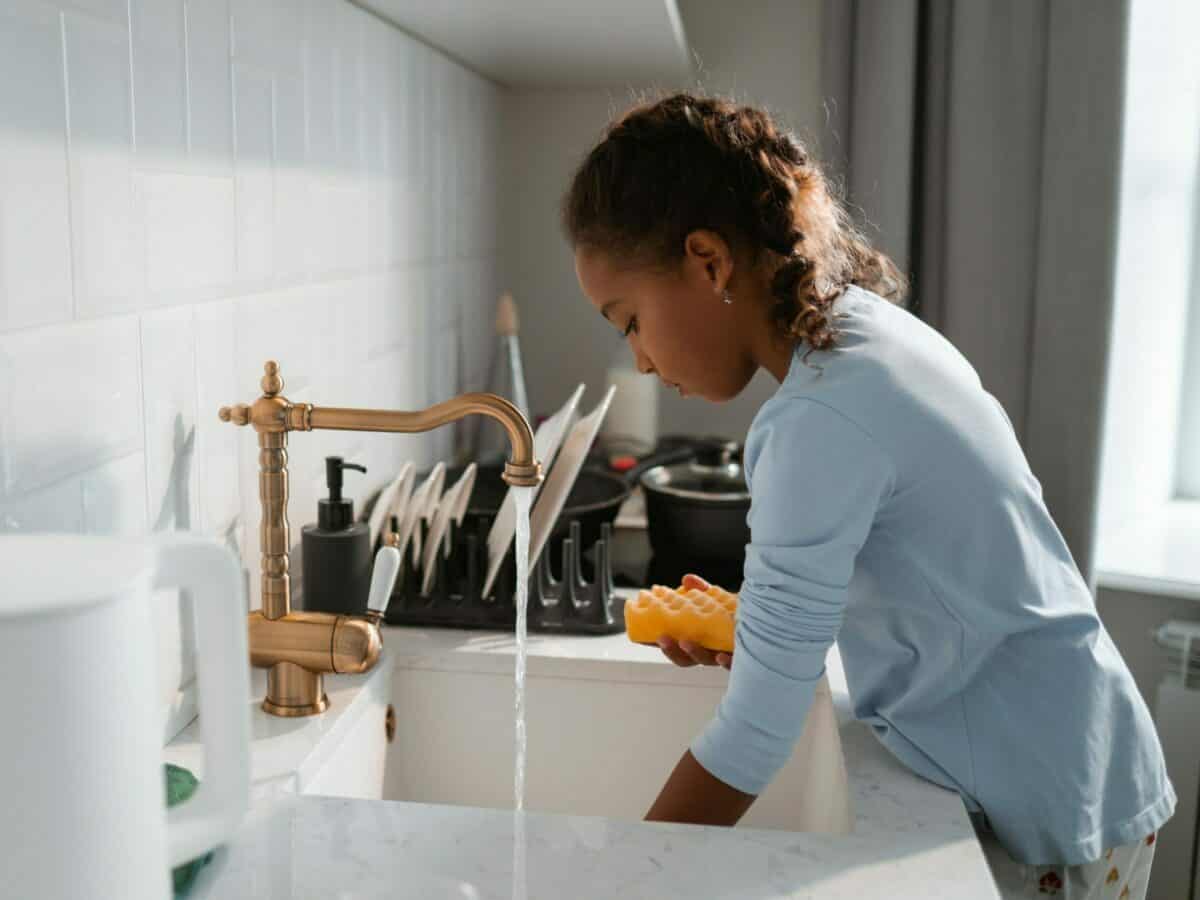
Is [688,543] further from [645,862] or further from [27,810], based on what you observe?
[27,810]

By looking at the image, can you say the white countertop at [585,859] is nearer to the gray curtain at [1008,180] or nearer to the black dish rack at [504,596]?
the black dish rack at [504,596]

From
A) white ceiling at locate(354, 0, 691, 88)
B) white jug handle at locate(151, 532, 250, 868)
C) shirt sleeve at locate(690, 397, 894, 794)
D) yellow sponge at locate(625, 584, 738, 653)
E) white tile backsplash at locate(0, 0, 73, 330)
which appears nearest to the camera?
white jug handle at locate(151, 532, 250, 868)

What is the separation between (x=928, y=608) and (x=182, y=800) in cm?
55

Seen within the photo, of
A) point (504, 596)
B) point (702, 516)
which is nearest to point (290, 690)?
point (504, 596)

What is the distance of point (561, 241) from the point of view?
87.4 inches

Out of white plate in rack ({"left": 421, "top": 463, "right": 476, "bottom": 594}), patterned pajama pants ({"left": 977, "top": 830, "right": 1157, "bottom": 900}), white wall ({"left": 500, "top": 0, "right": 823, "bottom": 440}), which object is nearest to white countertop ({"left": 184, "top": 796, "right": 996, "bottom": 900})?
patterned pajama pants ({"left": 977, "top": 830, "right": 1157, "bottom": 900})

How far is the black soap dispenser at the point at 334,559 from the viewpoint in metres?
1.12

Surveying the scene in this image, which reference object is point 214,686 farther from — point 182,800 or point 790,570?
point 790,570

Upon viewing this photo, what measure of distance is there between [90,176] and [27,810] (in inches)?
19.6

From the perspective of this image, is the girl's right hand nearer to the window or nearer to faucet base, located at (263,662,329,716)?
faucet base, located at (263,662,329,716)

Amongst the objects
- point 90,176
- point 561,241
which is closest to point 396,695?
point 90,176

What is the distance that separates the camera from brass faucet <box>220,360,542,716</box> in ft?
3.24

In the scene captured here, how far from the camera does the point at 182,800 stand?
0.63 metres

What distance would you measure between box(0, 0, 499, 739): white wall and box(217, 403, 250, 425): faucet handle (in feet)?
0.08
